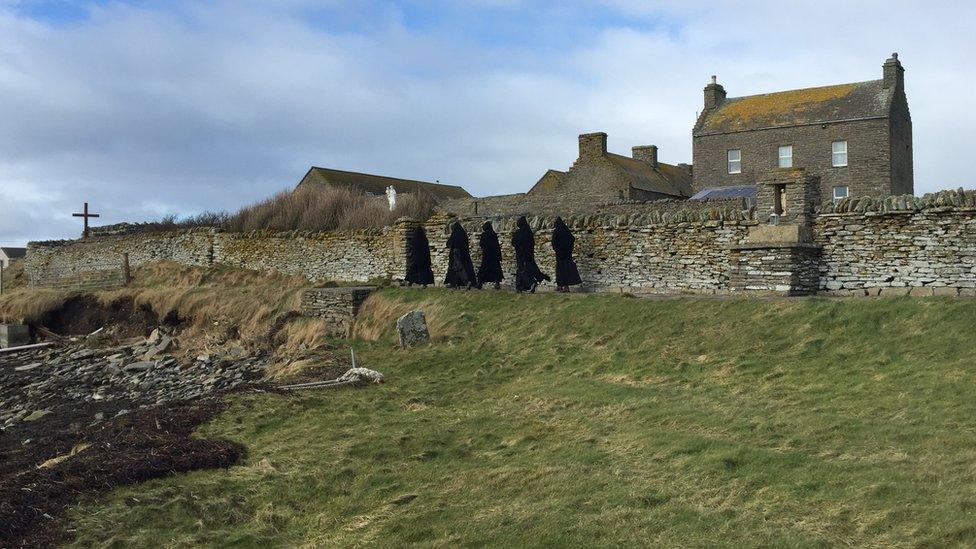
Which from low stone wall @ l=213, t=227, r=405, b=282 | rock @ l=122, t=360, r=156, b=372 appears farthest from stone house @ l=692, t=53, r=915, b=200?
rock @ l=122, t=360, r=156, b=372

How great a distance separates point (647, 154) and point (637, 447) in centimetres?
3549

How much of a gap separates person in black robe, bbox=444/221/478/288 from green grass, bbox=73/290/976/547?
5.53 m

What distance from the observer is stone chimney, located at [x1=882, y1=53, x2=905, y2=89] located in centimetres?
3594

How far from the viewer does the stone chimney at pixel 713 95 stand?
134ft

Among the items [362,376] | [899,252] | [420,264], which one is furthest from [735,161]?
[362,376]

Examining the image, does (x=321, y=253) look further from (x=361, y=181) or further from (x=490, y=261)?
(x=361, y=181)

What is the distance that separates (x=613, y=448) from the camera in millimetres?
8891

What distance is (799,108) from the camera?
37.8m

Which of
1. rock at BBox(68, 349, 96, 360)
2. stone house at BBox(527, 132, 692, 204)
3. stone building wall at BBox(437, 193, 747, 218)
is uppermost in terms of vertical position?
stone house at BBox(527, 132, 692, 204)

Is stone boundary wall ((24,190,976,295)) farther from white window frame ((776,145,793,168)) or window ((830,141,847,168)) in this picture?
window ((830,141,847,168))

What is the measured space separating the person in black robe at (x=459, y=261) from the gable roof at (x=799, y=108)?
2255 cm

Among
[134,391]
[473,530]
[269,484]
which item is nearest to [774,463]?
[473,530]

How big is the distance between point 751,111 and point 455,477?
3447 cm

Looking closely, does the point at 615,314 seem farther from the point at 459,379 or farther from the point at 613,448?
the point at 613,448
